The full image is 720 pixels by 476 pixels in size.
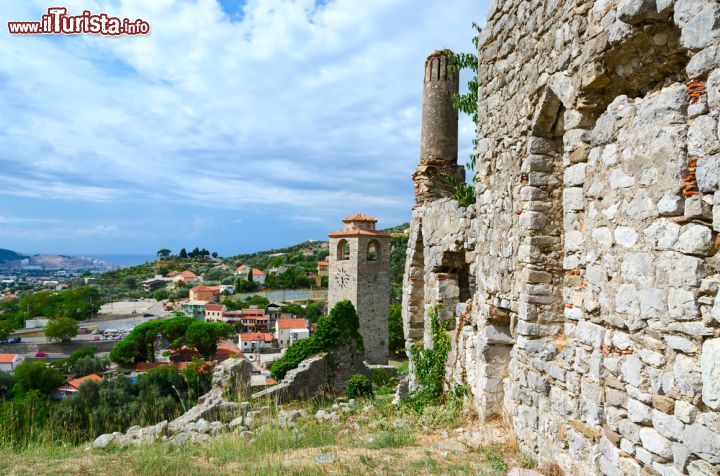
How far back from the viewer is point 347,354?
19.9 m

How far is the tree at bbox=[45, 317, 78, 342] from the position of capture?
49125mm

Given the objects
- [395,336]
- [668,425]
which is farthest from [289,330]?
[668,425]

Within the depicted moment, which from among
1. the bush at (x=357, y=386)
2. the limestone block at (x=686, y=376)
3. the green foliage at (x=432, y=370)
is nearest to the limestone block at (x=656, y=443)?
the limestone block at (x=686, y=376)

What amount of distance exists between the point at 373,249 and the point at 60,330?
1344 inches

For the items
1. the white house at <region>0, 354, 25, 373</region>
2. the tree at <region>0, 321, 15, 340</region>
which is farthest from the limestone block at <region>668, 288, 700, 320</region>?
the tree at <region>0, 321, 15, 340</region>

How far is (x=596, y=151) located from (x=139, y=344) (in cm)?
4200

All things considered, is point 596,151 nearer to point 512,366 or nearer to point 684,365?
point 684,365

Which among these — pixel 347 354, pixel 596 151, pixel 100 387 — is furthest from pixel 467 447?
pixel 100 387

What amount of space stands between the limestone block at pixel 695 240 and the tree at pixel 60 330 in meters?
56.8

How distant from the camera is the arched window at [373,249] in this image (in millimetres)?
37344

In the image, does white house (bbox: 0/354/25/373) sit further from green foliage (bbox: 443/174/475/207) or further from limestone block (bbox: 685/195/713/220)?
limestone block (bbox: 685/195/713/220)

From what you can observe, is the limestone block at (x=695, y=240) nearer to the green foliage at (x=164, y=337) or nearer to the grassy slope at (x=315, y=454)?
the grassy slope at (x=315, y=454)

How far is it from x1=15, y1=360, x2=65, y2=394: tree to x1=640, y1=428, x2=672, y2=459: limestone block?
32.2 meters

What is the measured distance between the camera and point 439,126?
9812 mm
